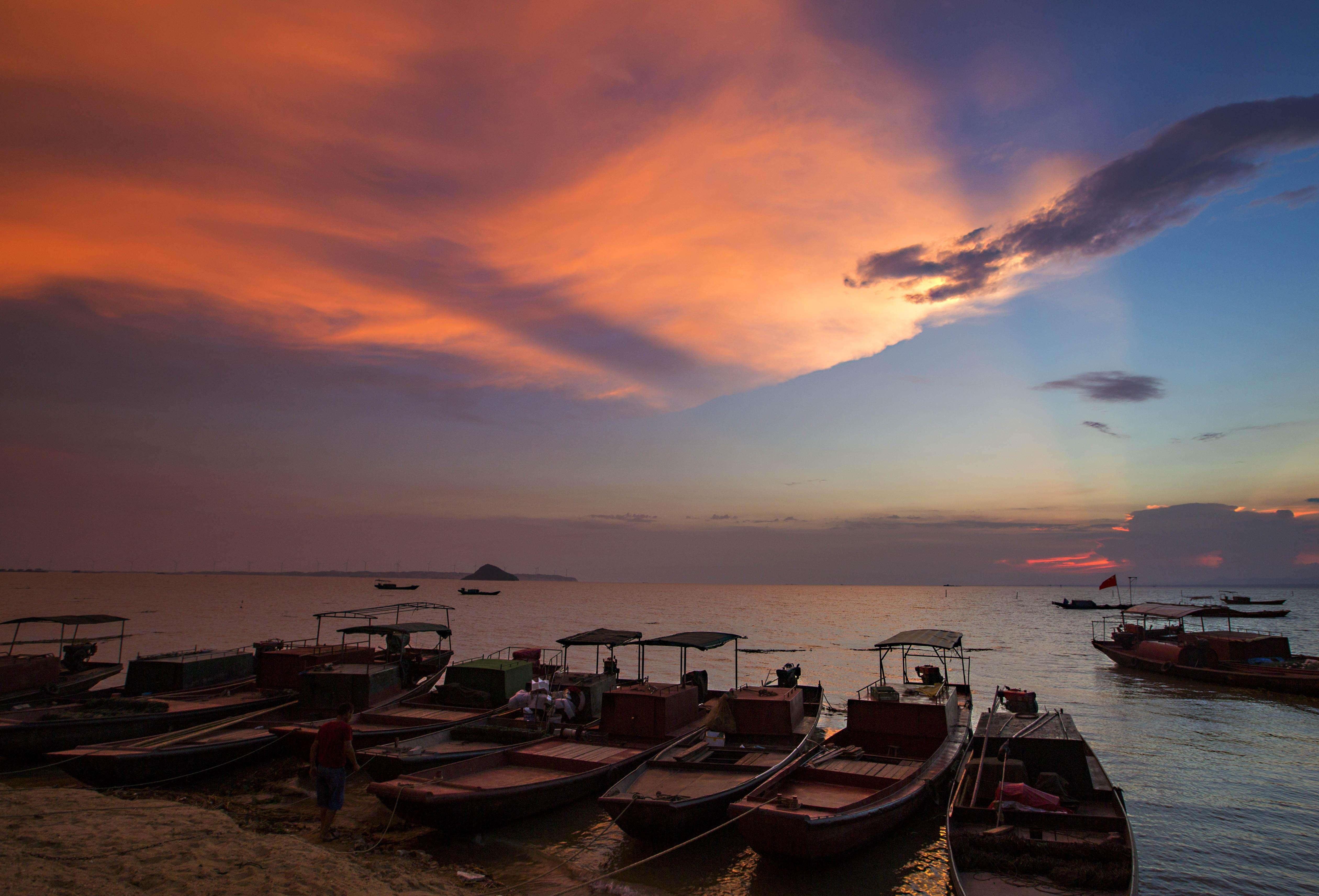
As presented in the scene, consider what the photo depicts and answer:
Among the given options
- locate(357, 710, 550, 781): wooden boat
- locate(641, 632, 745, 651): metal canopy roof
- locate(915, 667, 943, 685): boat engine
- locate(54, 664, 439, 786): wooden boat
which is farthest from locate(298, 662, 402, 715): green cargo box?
locate(915, 667, 943, 685): boat engine

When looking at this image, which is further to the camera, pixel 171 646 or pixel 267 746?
pixel 171 646

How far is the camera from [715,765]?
15.5 meters

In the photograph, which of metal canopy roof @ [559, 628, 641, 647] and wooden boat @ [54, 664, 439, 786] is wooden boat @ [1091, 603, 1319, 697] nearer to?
metal canopy roof @ [559, 628, 641, 647]

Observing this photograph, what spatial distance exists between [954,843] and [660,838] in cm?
519

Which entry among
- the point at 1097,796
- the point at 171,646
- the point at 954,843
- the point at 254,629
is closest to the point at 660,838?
the point at 954,843

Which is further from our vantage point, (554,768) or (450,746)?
(450,746)

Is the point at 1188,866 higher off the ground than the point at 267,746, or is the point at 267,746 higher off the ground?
the point at 267,746

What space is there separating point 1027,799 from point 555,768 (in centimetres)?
975

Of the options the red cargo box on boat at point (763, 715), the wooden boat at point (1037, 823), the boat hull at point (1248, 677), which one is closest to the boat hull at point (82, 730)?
the red cargo box on boat at point (763, 715)

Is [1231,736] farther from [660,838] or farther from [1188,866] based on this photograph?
[660,838]

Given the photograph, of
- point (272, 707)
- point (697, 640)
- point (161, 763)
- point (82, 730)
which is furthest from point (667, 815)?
point (82, 730)

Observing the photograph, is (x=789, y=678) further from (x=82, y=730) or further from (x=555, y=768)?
(x=82, y=730)

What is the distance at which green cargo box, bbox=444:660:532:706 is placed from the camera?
835 inches

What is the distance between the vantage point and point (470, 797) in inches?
512
